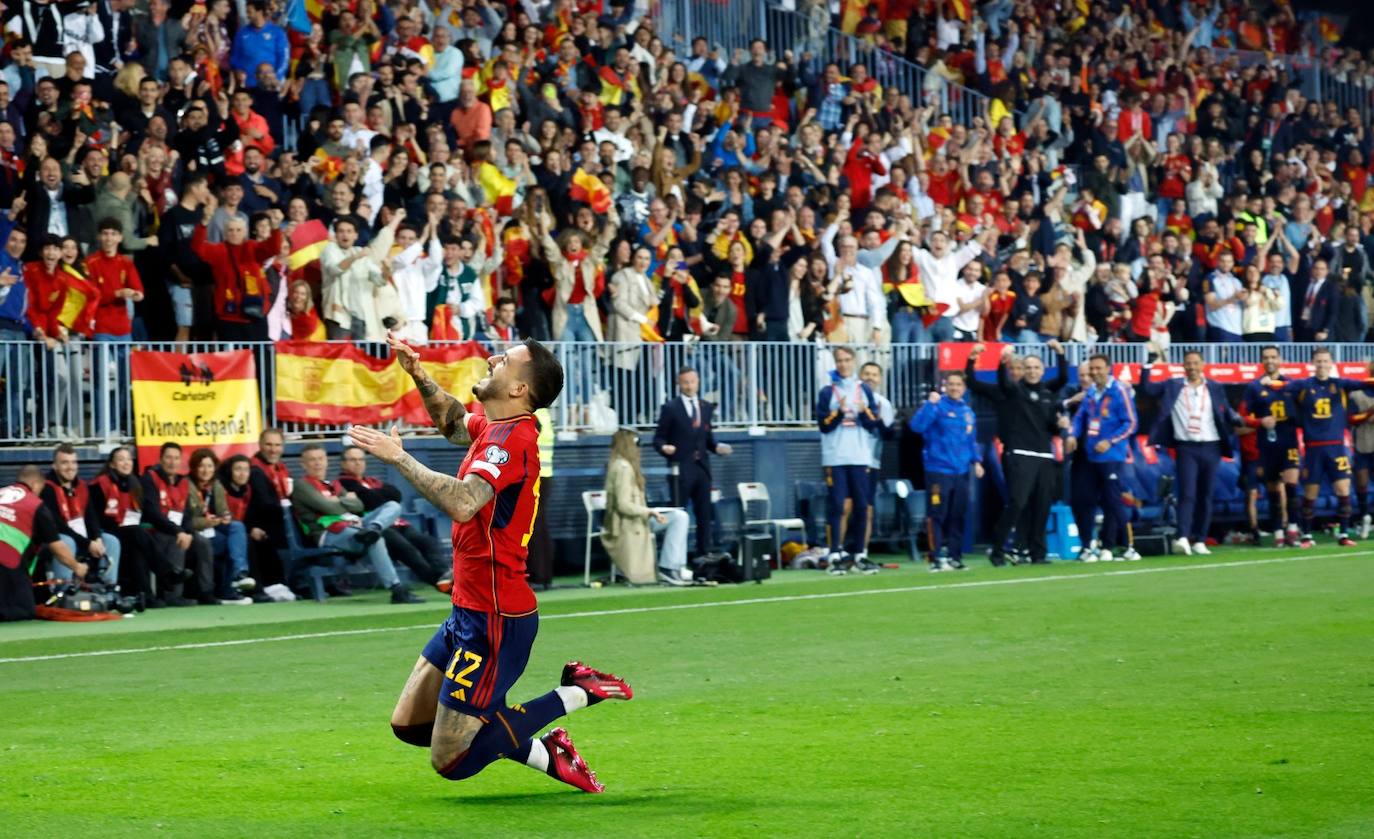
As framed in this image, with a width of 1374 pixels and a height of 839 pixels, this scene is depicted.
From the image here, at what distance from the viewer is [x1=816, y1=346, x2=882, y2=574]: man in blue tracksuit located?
22203mm

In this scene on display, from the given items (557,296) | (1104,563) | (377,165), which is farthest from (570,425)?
(1104,563)

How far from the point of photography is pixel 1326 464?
82.9 feet

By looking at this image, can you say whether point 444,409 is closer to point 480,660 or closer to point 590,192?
point 480,660

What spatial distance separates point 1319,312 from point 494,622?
25299 millimetres

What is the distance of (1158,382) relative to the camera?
83.8ft

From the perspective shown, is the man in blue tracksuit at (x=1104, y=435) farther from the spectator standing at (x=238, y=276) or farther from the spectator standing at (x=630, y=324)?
the spectator standing at (x=238, y=276)

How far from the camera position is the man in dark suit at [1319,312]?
30859mm

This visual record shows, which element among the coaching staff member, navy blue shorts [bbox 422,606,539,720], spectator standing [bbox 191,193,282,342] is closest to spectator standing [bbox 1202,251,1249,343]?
the coaching staff member

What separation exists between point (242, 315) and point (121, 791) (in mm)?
11652

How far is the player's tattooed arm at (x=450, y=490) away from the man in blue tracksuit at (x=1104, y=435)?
52.7 ft

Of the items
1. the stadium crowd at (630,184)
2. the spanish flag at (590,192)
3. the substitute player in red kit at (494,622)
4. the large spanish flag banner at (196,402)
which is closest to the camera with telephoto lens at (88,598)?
the large spanish flag banner at (196,402)

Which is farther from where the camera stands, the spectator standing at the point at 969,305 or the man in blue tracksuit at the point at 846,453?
the spectator standing at the point at 969,305

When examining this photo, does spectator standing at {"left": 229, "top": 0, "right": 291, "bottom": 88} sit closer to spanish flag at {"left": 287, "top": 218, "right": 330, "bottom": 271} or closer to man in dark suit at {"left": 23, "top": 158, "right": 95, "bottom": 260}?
spanish flag at {"left": 287, "top": 218, "right": 330, "bottom": 271}

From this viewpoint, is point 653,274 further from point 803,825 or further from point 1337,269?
point 803,825
